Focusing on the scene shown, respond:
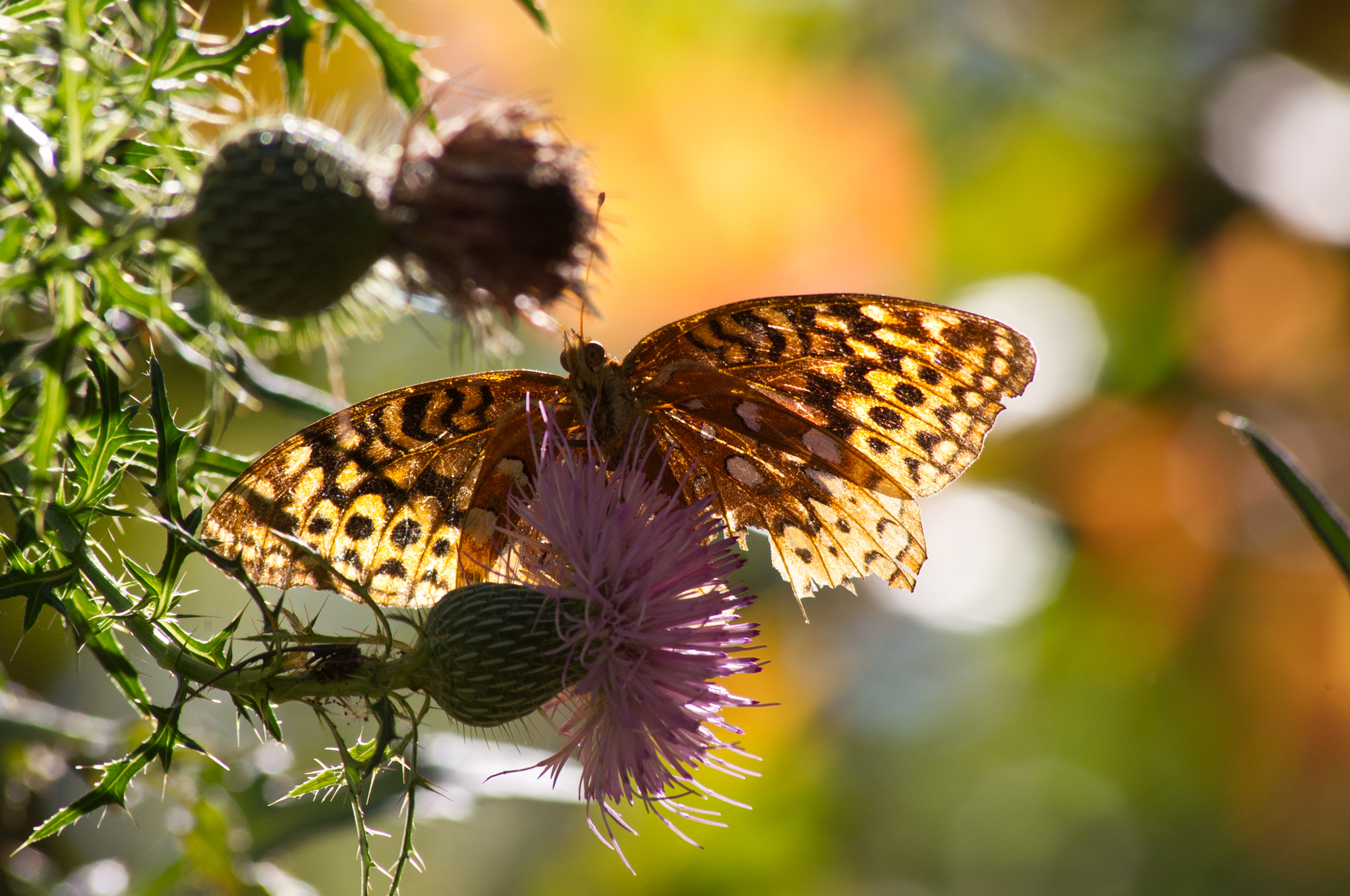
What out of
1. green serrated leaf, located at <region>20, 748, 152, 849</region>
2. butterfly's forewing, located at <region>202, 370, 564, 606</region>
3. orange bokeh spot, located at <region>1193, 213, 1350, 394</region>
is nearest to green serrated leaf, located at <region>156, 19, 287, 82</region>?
butterfly's forewing, located at <region>202, 370, 564, 606</region>

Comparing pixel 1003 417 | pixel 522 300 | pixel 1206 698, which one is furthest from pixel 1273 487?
pixel 522 300

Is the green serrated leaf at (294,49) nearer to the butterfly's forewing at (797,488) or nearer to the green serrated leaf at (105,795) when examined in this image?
Answer: the butterfly's forewing at (797,488)

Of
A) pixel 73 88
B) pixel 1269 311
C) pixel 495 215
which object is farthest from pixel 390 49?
pixel 1269 311

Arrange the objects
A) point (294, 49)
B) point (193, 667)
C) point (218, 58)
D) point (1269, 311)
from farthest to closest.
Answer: point (1269, 311)
point (294, 49)
point (218, 58)
point (193, 667)

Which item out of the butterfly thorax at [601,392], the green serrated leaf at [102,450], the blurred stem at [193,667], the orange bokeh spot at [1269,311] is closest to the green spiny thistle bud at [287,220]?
the green serrated leaf at [102,450]

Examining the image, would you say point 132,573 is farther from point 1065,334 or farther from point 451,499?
point 1065,334

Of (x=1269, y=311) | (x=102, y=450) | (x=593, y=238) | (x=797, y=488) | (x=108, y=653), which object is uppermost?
(x=593, y=238)

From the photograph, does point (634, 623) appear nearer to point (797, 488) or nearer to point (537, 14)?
point (797, 488)
